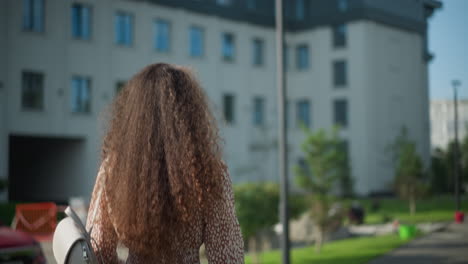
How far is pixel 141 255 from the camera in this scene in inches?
93.5

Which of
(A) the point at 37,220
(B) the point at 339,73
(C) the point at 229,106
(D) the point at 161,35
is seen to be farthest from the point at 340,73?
(A) the point at 37,220

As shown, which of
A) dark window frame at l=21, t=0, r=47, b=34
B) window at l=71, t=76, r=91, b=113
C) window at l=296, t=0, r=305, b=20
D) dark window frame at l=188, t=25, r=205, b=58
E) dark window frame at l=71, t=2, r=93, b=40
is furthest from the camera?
window at l=296, t=0, r=305, b=20

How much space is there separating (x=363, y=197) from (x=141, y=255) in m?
41.0

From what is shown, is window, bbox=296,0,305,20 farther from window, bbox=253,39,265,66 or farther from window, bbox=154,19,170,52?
window, bbox=154,19,170,52

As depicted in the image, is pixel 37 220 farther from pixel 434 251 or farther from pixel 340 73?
pixel 340 73

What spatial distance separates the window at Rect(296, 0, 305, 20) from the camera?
46.7m

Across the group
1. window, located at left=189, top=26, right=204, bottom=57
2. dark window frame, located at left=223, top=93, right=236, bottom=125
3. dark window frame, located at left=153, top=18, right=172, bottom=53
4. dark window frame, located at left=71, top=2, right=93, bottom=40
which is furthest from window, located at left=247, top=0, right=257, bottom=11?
dark window frame, located at left=71, top=2, right=93, bottom=40

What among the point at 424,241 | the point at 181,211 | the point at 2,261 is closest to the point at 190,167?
the point at 181,211

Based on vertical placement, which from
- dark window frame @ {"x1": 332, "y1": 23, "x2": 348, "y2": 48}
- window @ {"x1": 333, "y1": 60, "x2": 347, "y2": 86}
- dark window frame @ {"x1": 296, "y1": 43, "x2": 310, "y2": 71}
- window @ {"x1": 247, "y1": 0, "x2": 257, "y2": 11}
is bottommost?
window @ {"x1": 333, "y1": 60, "x2": 347, "y2": 86}

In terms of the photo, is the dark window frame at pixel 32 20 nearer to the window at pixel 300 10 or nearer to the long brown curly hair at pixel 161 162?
the window at pixel 300 10

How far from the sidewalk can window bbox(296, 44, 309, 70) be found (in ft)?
94.6

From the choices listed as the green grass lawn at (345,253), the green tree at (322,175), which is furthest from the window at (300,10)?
the green grass lawn at (345,253)

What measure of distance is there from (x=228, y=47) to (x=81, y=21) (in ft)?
38.0

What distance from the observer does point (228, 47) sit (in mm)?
42219
